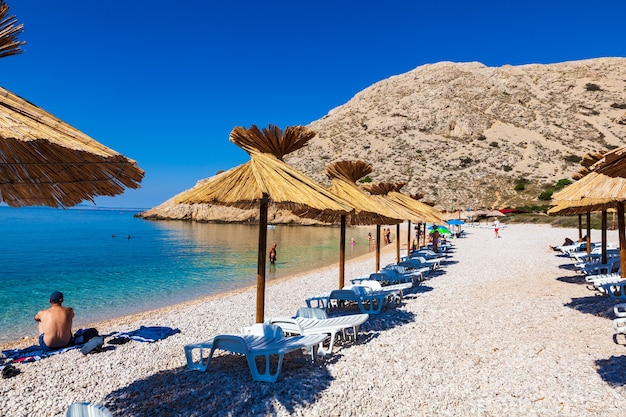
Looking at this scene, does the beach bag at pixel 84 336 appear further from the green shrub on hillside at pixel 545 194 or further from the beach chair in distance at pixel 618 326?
the green shrub on hillside at pixel 545 194

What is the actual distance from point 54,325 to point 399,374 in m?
4.92

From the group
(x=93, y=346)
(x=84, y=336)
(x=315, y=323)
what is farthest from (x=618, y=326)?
(x=84, y=336)

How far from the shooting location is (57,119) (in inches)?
117

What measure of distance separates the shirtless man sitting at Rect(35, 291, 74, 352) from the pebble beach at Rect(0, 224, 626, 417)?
0.28m

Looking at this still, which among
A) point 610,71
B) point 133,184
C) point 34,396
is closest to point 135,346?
point 34,396

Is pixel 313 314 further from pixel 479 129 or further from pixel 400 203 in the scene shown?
pixel 479 129

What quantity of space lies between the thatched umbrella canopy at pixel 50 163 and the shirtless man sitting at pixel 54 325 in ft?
8.28

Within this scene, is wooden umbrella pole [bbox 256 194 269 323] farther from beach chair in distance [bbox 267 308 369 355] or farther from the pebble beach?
the pebble beach

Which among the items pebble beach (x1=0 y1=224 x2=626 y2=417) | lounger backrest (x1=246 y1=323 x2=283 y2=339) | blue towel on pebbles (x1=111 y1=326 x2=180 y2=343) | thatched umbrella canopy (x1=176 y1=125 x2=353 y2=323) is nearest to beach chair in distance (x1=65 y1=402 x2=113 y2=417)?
pebble beach (x1=0 y1=224 x2=626 y2=417)

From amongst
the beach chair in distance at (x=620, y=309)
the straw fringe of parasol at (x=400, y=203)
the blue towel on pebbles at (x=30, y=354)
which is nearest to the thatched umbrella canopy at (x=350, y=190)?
the straw fringe of parasol at (x=400, y=203)

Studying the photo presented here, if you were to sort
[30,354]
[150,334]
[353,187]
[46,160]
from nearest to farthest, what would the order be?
[46,160] → [30,354] → [150,334] → [353,187]

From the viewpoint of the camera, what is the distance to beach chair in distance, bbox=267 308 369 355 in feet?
17.6

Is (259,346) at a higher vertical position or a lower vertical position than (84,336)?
higher

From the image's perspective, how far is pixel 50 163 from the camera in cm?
321
